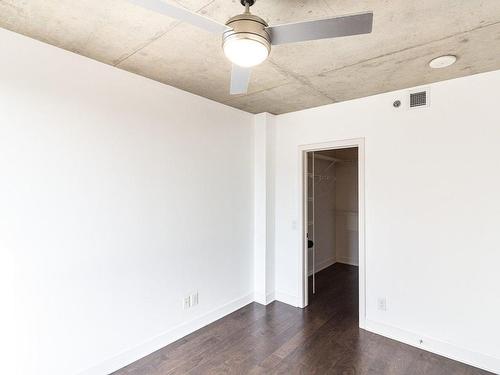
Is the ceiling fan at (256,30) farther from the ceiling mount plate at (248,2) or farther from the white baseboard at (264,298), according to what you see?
the white baseboard at (264,298)

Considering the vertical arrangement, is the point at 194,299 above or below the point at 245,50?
below

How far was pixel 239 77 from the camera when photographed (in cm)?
174

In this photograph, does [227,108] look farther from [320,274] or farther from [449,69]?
[320,274]

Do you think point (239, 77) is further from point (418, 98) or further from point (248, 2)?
point (418, 98)

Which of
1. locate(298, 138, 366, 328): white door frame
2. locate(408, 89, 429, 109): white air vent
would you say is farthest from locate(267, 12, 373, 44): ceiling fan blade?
locate(298, 138, 366, 328): white door frame

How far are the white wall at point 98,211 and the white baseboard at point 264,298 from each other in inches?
23.6

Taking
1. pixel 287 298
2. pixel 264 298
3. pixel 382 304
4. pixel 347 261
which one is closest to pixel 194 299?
pixel 264 298

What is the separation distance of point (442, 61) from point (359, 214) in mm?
1608

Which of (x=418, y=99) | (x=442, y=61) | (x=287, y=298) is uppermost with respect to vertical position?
(x=442, y=61)

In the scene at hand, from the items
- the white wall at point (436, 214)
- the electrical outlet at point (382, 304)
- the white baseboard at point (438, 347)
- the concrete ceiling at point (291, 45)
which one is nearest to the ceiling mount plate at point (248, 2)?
the concrete ceiling at point (291, 45)

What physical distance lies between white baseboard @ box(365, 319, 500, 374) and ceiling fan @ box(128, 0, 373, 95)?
2823 mm

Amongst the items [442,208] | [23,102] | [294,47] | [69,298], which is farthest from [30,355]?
[442,208]

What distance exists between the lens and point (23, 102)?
6.26 feet

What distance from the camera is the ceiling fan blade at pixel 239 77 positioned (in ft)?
5.47
